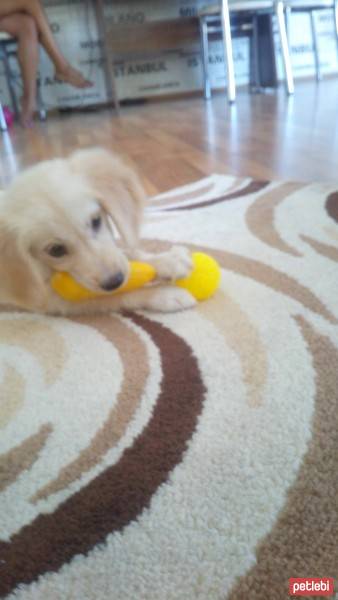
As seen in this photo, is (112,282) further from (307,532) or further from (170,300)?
(307,532)

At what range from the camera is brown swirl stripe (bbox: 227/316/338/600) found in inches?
16.0

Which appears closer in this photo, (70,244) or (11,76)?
(70,244)

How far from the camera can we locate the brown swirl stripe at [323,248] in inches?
38.7

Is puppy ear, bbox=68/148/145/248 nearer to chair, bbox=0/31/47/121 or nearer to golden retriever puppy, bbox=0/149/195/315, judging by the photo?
golden retriever puppy, bbox=0/149/195/315

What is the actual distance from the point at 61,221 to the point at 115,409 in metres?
0.39

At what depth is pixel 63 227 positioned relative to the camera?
0.84 m

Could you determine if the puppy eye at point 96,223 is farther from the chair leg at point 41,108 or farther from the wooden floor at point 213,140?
the chair leg at point 41,108

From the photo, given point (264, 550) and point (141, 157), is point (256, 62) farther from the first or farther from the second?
point (264, 550)

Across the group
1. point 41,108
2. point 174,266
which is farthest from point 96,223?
point 41,108

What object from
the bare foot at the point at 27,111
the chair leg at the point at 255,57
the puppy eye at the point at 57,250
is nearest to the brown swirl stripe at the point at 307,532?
the puppy eye at the point at 57,250

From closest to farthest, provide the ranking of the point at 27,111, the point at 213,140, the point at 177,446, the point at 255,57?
the point at 177,446 < the point at 213,140 < the point at 27,111 < the point at 255,57

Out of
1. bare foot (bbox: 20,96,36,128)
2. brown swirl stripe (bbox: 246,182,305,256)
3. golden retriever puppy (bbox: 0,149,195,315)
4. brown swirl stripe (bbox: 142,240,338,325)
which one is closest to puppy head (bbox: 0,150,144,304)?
golden retriever puppy (bbox: 0,149,195,315)

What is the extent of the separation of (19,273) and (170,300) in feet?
0.99

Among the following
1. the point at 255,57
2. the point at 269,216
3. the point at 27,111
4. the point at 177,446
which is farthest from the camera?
the point at 255,57
